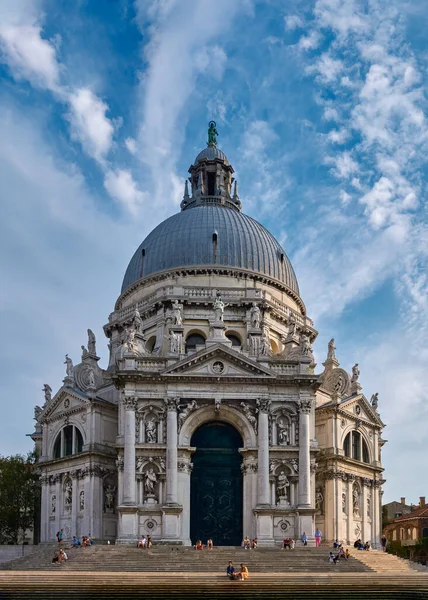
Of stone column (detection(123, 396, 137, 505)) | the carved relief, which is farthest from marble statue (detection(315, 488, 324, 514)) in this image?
stone column (detection(123, 396, 137, 505))

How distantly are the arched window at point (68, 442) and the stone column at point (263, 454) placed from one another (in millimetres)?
13750

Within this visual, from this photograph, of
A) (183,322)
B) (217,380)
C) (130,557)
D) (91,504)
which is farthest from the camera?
(183,322)

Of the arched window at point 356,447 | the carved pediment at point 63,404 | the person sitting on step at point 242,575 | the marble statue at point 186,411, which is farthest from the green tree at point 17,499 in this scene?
the person sitting on step at point 242,575

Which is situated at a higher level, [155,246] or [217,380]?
[155,246]

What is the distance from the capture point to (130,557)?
42594mm

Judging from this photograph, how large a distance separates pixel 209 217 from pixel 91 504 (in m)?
23.8

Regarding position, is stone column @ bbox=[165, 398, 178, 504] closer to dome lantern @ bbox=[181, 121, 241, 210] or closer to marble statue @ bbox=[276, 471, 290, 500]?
marble statue @ bbox=[276, 471, 290, 500]

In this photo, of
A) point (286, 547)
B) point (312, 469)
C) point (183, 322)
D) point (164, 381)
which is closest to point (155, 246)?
point (183, 322)

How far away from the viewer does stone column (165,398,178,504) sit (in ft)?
157

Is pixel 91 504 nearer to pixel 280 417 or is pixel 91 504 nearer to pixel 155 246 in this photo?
pixel 280 417

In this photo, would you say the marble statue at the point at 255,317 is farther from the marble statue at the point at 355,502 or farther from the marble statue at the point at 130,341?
the marble statue at the point at 355,502

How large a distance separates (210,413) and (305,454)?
19.5 ft

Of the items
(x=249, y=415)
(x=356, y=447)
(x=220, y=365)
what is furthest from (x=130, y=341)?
(x=356, y=447)

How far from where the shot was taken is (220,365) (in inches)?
1964
